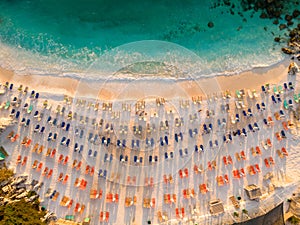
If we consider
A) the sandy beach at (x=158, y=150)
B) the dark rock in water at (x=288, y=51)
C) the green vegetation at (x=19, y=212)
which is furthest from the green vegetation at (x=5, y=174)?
the dark rock in water at (x=288, y=51)

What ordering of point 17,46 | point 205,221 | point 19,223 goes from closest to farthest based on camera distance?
point 19,223 < point 205,221 < point 17,46

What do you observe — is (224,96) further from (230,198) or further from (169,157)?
(230,198)

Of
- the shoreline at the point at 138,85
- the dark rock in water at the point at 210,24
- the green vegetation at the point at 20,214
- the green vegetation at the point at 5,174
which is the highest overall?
the dark rock in water at the point at 210,24

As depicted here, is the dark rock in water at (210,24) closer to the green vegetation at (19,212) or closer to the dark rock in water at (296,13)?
the dark rock in water at (296,13)

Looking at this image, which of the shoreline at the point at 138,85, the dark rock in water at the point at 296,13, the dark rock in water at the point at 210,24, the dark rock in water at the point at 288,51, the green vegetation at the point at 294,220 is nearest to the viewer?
the green vegetation at the point at 294,220

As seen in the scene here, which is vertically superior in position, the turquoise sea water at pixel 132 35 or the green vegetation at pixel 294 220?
the turquoise sea water at pixel 132 35

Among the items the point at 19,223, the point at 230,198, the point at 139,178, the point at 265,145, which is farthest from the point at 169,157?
the point at 19,223
